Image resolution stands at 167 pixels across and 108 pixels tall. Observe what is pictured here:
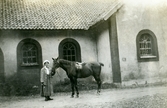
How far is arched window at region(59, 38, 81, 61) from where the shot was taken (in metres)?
13.7

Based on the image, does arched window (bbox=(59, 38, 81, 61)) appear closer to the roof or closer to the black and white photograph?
the black and white photograph

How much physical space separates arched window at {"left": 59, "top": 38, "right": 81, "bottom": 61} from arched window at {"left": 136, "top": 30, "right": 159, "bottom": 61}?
403 cm

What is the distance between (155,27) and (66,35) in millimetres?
5662

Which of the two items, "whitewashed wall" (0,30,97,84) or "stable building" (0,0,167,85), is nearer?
"stable building" (0,0,167,85)

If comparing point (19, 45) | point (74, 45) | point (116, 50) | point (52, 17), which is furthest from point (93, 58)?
point (19, 45)

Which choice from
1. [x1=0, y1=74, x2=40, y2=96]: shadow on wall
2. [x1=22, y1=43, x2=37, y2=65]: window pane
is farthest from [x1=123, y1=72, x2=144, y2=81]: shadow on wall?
[x1=22, y1=43, x2=37, y2=65]: window pane

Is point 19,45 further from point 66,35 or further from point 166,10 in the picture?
point 166,10

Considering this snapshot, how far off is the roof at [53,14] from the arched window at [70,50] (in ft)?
3.69

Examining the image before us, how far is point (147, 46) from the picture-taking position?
1235 cm

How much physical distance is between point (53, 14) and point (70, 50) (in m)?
2.74

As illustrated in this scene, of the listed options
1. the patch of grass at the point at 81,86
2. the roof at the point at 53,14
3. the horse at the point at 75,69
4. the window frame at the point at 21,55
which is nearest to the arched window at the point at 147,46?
the roof at the point at 53,14

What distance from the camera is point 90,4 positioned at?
1581cm

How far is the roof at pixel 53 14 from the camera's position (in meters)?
12.5

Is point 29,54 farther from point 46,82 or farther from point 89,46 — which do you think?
point 46,82
